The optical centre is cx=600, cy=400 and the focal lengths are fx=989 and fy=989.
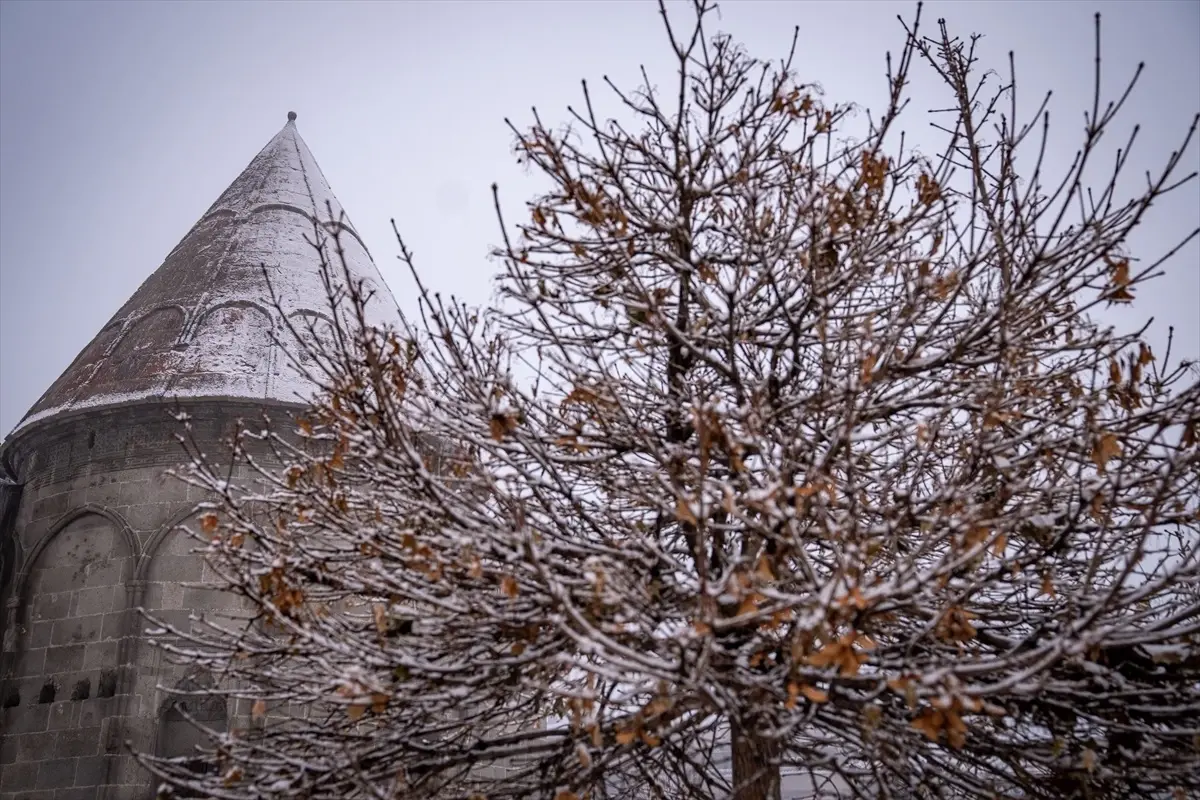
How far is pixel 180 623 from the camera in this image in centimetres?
952

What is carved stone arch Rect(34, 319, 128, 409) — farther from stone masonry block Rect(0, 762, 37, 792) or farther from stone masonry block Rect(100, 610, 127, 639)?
stone masonry block Rect(0, 762, 37, 792)

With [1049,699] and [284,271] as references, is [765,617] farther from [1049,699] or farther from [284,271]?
[284,271]

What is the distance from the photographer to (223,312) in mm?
11234

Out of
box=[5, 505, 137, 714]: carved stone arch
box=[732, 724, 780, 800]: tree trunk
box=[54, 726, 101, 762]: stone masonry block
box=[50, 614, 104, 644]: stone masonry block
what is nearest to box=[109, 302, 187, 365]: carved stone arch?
box=[5, 505, 137, 714]: carved stone arch

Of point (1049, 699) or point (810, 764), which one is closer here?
point (810, 764)

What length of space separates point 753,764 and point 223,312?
28.6 ft

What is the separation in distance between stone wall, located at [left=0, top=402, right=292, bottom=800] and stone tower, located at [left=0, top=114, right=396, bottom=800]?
15 mm

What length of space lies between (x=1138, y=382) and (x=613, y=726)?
2799 mm

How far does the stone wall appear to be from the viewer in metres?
9.36

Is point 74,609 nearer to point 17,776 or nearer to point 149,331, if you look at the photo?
point 17,776

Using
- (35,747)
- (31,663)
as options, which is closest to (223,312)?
(31,663)

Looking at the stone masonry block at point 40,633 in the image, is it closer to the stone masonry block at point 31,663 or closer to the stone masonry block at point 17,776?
the stone masonry block at point 31,663

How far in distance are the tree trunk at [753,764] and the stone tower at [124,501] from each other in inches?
221

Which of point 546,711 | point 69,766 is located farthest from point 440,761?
point 69,766
